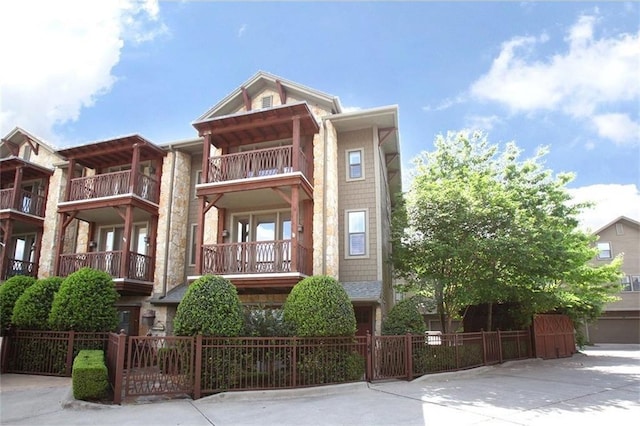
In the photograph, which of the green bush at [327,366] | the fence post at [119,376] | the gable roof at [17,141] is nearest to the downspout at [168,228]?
the gable roof at [17,141]

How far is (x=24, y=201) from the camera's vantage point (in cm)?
1828

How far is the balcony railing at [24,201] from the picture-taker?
17888 mm

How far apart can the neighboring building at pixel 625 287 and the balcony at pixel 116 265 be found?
30.8 meters

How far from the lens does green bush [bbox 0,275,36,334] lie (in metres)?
12.7

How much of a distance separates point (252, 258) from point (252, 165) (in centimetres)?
324

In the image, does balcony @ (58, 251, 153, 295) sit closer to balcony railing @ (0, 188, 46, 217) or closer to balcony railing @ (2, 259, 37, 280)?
balcony railing @ (2, 259, 37, 280)

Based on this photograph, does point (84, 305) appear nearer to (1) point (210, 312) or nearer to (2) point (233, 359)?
(1) point (210, 312)

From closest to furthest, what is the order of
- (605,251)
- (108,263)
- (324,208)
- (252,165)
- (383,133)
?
1. (324,208)
2. (252,165)
3. (383,133)
4. (108,263)
5. (605,251)

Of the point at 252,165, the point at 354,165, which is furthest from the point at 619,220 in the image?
the point at 252,165

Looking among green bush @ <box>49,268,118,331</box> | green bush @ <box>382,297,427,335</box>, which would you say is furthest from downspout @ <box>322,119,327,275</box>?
green bush @ <box>49,268,118,331</box>

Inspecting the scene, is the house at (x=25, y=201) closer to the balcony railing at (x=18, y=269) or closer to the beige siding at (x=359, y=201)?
the balcony railing at (x=18, y=269)

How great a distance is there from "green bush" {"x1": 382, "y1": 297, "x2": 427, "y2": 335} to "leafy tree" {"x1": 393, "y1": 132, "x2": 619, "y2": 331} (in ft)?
9.22

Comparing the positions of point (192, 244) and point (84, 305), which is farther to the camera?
point (192, 244)

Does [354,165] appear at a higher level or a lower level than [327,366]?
higher
